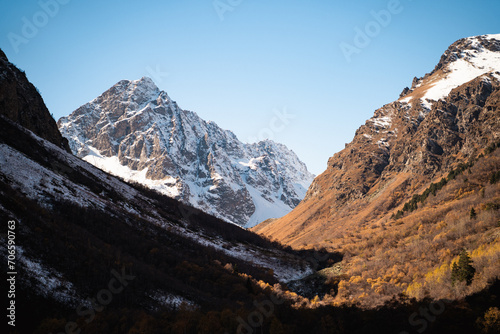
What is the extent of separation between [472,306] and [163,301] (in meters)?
32.5

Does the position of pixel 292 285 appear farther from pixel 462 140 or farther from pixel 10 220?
pixel 462 140

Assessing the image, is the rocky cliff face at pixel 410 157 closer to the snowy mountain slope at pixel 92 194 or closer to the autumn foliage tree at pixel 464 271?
the snowy mountain slope at pixel 92 194

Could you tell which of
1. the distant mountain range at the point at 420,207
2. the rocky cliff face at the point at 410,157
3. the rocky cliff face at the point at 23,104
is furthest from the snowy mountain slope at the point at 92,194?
the rocky cliff face at the point at 410,157

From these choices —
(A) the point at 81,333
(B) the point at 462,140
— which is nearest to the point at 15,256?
(A) the point at 81,333

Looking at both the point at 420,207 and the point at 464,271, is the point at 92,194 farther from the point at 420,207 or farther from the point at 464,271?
the point at 420,207

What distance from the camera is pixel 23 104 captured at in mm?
87312

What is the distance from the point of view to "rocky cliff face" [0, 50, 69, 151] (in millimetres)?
79312

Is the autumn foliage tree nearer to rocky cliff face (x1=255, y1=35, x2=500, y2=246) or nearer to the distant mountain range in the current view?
the distant mountain range

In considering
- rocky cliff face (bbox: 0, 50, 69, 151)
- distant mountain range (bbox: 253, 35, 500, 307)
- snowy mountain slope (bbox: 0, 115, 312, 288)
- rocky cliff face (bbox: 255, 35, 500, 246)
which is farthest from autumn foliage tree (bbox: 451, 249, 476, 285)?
rocky cliff face (bbox: 0, 50, 69, 151)

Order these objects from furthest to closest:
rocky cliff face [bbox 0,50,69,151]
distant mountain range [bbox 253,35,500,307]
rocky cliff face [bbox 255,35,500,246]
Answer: rocky cliff face [bbox 255,35,500,246] < rocky cliff face [bbox 0,50,69,151] < distant mountain range [bbox 253,35,500,307]

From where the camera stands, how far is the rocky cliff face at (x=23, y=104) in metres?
79.3

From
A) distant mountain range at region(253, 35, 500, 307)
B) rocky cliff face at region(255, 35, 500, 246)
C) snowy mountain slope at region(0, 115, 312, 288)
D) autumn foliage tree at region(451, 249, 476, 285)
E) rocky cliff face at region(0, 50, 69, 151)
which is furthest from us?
rocky cliff face at region(255, 35, 500, 246)

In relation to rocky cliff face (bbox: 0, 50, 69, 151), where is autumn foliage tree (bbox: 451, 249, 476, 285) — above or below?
below

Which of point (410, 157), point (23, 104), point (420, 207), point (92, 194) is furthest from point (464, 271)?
point (410, 157)
